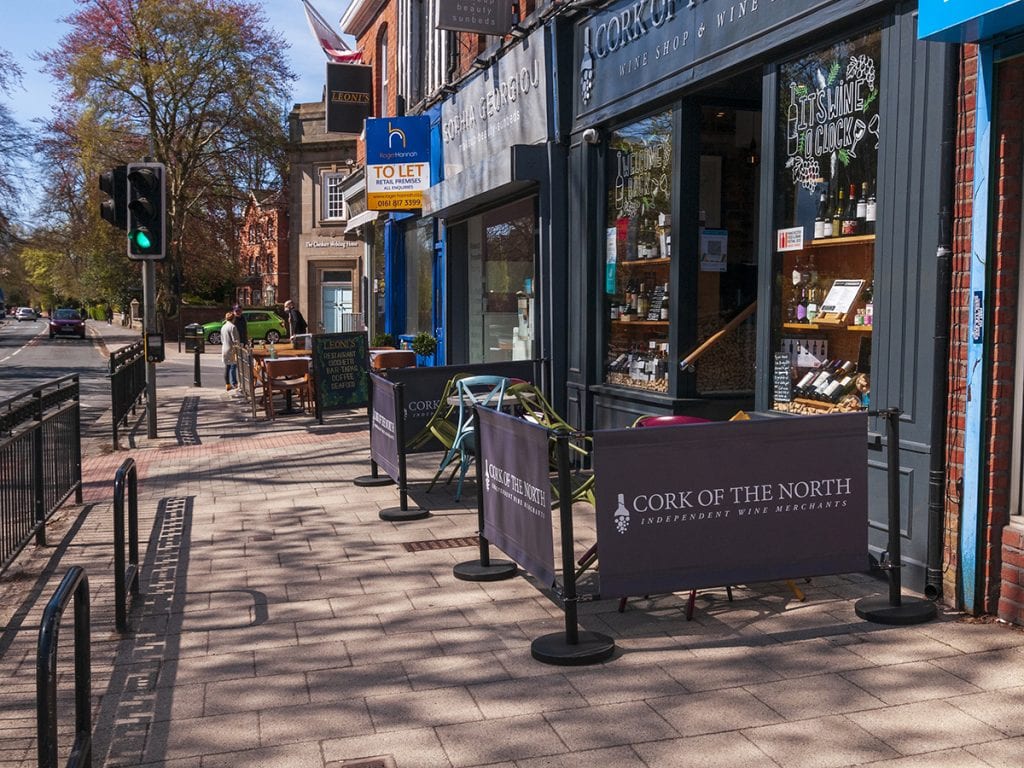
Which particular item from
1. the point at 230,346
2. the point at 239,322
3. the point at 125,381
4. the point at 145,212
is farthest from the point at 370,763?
the point at 239,322

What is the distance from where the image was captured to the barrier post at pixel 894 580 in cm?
521

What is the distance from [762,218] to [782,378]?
1.15 m

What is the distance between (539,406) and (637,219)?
198 centimetres

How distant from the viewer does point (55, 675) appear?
10.0ft

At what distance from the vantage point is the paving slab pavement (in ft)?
12.8

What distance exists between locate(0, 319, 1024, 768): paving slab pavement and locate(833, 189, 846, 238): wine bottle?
2.25 metres

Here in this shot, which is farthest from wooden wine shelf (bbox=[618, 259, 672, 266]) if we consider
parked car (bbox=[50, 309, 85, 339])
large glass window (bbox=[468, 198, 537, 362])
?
parked car (bbox=[50, 309, 85, 339])

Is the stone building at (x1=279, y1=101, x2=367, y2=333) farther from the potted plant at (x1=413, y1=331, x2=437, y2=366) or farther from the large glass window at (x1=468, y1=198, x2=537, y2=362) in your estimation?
the large glass window at (x1=468, y1=198, x2=537, y2=362)

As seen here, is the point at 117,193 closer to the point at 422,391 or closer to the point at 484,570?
the point at 422,391

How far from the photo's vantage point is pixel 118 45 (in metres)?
39.8

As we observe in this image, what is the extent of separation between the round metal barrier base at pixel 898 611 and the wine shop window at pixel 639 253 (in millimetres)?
3832

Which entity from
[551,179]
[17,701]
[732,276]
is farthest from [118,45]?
[17,701]

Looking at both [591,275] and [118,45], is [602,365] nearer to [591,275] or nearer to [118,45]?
[591,275]

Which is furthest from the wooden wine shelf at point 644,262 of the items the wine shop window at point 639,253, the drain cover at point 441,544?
the drain cover at point 441,544
